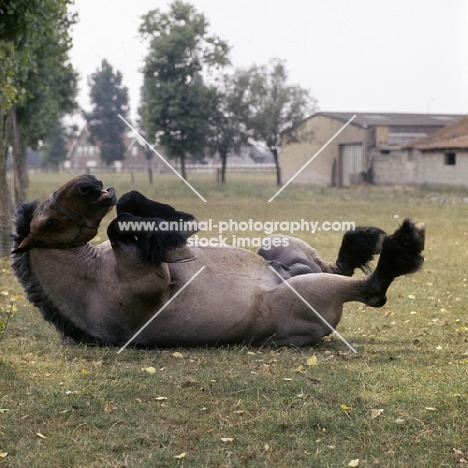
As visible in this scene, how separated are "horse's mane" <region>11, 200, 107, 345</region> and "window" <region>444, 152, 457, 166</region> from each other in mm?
34951

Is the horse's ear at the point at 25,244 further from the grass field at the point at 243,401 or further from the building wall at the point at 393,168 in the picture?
the building wall at the point at 393,168

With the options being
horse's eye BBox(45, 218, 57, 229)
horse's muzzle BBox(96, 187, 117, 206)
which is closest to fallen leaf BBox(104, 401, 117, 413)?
horse's muzzle BBox(96, 187, 117, 206)

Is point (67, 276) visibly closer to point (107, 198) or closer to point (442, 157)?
point (107, 198)

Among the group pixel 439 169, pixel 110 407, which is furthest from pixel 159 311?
pixel 439 169

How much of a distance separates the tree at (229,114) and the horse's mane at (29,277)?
1894 cm

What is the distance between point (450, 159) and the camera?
3841cm

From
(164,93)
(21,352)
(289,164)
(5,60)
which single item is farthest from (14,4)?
(289,164)

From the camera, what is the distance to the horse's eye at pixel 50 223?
5.34 metres

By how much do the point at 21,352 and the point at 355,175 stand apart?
35.9 meters

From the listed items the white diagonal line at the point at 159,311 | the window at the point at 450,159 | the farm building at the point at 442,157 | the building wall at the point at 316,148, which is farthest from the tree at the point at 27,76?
the window at the point at 450,159

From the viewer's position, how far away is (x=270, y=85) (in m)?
25.1

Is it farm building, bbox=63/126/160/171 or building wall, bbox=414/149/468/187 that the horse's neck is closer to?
farm building, bbox=63/126/160/171

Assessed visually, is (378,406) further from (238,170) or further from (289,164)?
(238,170)

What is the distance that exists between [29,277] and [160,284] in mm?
999
